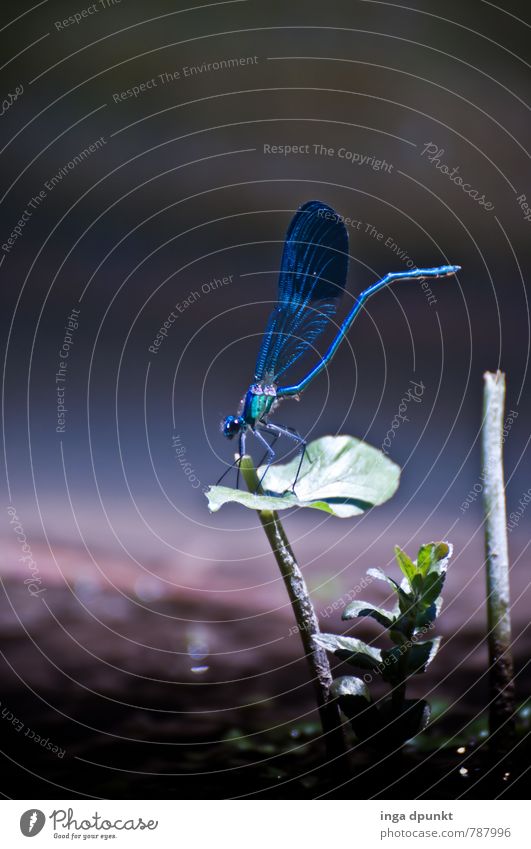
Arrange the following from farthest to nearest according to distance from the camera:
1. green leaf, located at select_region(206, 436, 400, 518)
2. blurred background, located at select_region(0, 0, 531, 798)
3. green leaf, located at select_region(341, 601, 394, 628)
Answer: blurred background, located at select_region(0, 0, 531, 798) → green leaf, located at select_region(206, 436, 400, 518) → green leaf, located at select_region(341, 601, 394, 628)

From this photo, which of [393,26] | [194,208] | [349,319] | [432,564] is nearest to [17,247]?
[194,208]

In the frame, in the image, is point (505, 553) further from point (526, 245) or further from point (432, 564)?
point (526, 245)

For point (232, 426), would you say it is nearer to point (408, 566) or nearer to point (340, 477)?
point (340, 477)

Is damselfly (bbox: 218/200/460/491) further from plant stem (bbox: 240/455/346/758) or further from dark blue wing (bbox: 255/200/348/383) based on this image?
plant stem (bbox: 240/455/346/758)
